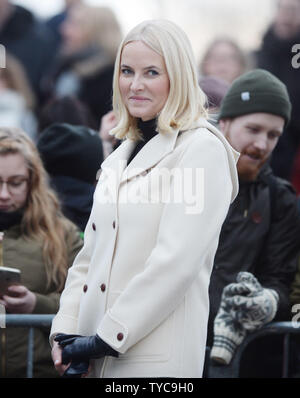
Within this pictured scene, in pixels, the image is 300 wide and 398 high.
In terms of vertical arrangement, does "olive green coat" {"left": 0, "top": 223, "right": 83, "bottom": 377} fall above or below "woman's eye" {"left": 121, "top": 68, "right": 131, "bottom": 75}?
below

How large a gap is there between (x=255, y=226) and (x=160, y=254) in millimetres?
1425

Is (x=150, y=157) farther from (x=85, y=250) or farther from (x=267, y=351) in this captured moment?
(x=267, y=351)

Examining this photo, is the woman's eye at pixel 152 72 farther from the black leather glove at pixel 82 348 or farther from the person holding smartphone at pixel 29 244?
the person holding smartphone at pixel 29 244

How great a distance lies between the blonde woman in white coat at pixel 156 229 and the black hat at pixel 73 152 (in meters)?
1.73

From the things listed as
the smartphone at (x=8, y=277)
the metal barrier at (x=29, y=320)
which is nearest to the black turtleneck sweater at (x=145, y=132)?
the smartphone at (x=8, y=277)

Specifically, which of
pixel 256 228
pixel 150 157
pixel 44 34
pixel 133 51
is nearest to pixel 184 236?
pixel 150 157

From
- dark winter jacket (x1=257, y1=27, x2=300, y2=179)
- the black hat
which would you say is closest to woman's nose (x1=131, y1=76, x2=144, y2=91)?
the black hat

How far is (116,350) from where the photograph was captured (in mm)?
3455

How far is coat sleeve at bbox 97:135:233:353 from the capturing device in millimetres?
3443

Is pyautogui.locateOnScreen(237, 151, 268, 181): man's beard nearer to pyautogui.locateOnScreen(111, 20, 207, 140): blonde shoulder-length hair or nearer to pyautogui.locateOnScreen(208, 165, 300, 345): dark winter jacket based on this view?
pyautogui.locateOnScreen(208, 165, 300, 345): dark winter jacket

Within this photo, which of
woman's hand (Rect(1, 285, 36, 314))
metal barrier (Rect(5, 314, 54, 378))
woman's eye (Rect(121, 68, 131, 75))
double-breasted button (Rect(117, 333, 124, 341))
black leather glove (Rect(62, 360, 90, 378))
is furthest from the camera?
woman's hand (Rect(1, 285, 36, 314))

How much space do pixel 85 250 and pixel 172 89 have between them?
0.74 metres

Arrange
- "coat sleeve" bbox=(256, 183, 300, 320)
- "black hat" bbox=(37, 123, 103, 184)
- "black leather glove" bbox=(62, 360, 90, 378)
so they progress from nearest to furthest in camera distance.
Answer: "black leather glove" bbox=(62, 360, 90, 378) < "coat sleeve" bbox=(256, 183, 300, 320) < "black hat" bbox=(37, 123, 103, 184)

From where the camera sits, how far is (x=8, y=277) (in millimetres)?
4391
